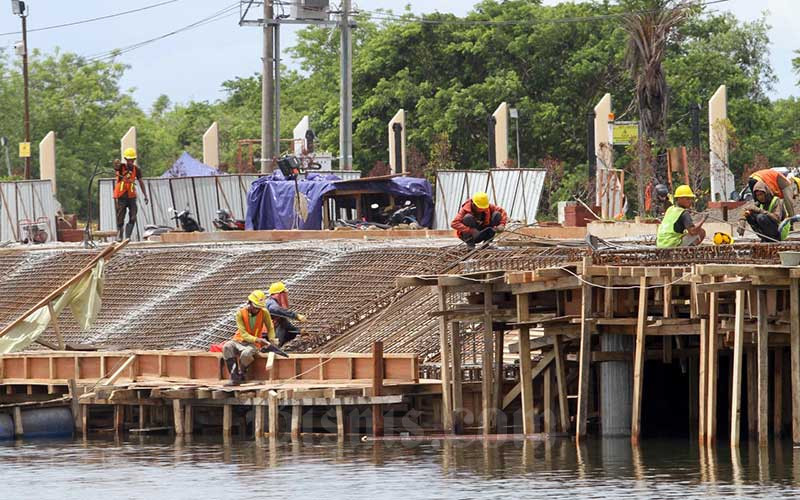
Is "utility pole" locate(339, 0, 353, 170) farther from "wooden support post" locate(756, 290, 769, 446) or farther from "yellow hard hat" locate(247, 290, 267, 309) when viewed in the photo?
"wooden support post" locate(756, 290, 769, 446)

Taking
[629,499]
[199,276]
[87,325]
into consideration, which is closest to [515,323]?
[629,499]

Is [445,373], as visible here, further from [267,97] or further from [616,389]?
[267,97]

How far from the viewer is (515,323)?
98.0 feet

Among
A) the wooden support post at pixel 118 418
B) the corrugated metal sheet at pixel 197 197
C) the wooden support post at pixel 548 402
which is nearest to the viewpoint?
the wooden support post at pixel 548 402

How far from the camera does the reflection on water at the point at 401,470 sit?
2469cm

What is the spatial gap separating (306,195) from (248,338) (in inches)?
685

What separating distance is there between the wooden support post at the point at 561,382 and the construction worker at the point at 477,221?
21.0 ft

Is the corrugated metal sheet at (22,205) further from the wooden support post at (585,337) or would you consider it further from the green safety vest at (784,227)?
the wooden support post at (585,337)

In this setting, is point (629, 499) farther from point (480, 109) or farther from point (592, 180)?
point (480, 109)

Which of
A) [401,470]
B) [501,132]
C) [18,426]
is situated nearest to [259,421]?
[18,426]

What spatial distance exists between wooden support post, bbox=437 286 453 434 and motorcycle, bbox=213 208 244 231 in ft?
62.1

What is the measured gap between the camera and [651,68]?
4969 cm

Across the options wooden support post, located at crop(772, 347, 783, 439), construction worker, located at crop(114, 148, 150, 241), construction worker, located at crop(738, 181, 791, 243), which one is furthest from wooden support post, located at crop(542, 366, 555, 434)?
construction worker, located at crop(114, 148, 150, 241)

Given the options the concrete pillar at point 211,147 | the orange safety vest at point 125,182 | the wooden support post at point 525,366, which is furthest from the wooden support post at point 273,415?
the concrete pillar at point 211,147
